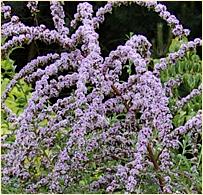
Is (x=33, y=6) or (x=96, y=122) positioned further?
(x=33, y=6)

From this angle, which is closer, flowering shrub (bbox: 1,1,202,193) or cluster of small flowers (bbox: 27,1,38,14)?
flowering shrub (bbox: 1,1,202,193)

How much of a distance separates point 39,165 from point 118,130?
0.85 feet

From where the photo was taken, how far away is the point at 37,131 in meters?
1.66

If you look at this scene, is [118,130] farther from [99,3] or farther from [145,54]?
[99,3]

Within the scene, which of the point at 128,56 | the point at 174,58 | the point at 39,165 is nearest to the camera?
the point at 128,56

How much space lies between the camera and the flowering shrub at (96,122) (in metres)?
1.45

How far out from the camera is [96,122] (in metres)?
1.51

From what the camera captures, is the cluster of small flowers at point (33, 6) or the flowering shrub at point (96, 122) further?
the cluster of small flowers at point (33, 6)

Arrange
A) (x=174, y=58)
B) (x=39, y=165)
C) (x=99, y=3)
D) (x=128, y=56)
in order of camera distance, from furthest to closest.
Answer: (x=99, y=3)
(x=39, y=165)
(x=174, y=58)
(x=128, y=56)

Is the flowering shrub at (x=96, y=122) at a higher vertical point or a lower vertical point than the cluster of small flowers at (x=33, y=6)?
lower

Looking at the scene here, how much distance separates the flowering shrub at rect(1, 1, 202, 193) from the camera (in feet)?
4.75

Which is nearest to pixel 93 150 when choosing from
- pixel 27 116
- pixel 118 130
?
pixel 118 130

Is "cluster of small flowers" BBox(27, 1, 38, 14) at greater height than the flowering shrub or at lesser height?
greater

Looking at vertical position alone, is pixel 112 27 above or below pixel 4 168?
above
